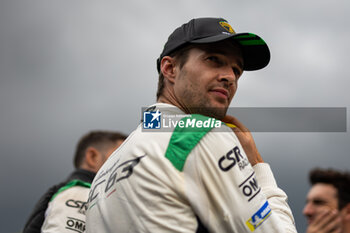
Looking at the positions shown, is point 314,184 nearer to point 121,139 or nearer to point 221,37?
point 221,37

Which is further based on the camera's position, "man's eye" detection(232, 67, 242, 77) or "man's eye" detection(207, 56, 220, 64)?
"man's eye" detection(232, 67, 242, 77)

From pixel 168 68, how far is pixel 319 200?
2020 millimetres

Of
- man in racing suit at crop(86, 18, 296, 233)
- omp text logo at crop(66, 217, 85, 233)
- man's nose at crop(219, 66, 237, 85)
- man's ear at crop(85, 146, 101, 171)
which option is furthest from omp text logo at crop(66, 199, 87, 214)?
man's nose at crop(219, 66, 237, 85)

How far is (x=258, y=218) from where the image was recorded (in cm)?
220

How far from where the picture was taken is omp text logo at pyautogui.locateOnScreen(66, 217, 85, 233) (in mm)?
4785

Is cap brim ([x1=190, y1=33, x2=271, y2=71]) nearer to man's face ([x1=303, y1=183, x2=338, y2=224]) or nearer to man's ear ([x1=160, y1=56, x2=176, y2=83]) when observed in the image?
man's ear ([x1=160, y1=56, x2=176, y2=83])

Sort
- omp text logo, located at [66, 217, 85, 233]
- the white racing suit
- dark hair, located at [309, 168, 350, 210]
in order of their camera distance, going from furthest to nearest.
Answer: omp text logo, located at [66, 217, 85, 233] → dark hair, located at [309, 168, 350, 210] → the white racing suit

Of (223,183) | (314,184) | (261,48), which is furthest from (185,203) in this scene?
(314,184)

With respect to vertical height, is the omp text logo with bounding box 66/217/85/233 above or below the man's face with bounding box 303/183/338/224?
below

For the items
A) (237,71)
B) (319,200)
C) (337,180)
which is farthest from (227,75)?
(337,180)

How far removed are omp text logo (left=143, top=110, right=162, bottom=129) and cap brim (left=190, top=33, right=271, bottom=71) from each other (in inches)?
26.3

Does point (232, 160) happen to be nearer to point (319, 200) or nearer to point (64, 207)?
point (319, 200)

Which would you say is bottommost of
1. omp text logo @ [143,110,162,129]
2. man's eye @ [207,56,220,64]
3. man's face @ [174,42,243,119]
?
omp text logo @ [143,110,162,129]

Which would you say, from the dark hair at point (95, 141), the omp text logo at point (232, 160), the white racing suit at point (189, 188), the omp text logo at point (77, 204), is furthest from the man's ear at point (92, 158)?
the omp text logo at point (232, 160)
